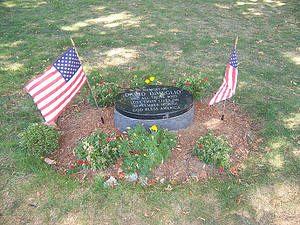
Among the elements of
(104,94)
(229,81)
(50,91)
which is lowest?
(104,94)

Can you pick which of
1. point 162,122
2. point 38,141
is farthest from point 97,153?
point 162,122

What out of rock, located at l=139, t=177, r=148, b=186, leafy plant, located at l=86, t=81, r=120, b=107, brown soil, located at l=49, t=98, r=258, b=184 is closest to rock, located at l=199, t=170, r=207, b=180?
brown soil, located at l=49, t=98, r=258, b=184

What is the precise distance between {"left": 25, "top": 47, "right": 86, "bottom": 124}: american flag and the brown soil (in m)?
1.01

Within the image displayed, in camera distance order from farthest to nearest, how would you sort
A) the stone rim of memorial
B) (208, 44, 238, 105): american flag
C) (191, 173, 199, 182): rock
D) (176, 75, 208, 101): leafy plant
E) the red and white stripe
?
1. (176, 75, 208, 101): leafy plant
2. the stone rim of memorial
3. (208, 44, 238, 105): american flag
4. (191, 173, 199, 182): rock
5. the red and white stripe

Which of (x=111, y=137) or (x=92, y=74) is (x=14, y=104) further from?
(x=111, y=137)

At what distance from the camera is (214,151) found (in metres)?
4.12

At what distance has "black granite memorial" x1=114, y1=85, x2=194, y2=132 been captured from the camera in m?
4.51

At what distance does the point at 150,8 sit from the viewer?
1166 centimetres

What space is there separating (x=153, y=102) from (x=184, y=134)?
88cm

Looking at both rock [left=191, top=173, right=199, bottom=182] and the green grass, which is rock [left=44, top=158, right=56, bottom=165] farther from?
rock [left=191, top=173, right=199, bottom=182]

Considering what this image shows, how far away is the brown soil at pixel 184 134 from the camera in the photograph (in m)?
4.13

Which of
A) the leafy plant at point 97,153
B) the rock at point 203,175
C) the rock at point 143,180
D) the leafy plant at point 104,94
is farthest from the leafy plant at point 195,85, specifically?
the rock at point 143,180

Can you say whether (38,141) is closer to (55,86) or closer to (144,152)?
(55,86)

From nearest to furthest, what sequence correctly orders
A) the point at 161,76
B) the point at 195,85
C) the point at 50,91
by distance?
the point at 50,91
the point at 195,85
the point at 161,76
